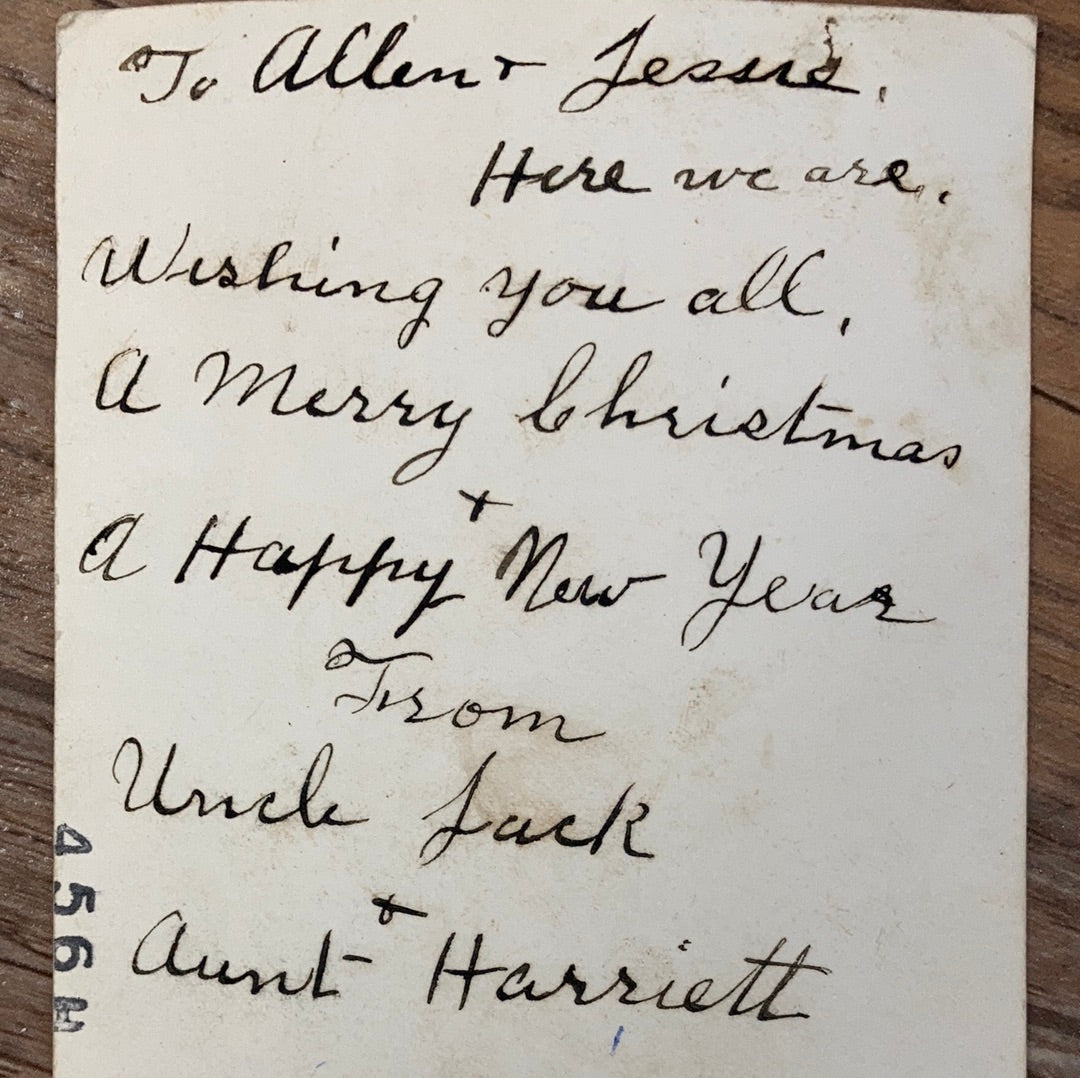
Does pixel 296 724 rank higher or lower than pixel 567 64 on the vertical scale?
lower

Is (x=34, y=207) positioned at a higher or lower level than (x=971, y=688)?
higher

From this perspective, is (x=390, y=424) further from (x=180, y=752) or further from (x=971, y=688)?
(x=971, y=688)

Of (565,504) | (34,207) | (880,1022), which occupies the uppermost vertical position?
(34,207)

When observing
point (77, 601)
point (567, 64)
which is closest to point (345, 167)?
point (567, 64)

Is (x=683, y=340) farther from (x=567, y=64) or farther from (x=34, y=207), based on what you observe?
(x=34, y=207)

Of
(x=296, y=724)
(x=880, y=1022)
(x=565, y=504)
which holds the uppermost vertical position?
(x=565, y=504)

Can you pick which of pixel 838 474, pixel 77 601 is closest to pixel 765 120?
pixel 838 474
